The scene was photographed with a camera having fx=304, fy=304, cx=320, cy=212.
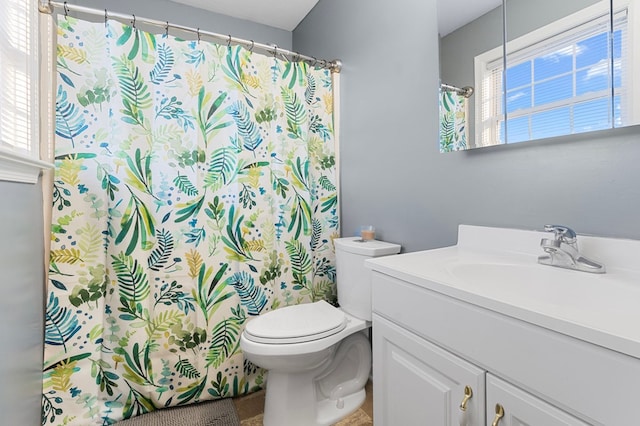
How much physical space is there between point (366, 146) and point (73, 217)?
147cm

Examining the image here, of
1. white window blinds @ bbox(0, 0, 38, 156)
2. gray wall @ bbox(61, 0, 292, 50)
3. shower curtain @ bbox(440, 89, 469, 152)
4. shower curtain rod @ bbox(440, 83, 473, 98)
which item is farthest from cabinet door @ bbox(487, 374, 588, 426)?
gray wall @ bbox(61, 0, 292, 50)

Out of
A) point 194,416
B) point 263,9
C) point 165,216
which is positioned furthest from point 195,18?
point 194,416

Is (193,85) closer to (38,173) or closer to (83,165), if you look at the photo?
(83,165)

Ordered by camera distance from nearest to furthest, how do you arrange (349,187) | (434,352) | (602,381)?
(602,381) < (434,352) < (349,187)

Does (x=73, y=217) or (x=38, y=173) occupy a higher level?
(x=38, y=173)

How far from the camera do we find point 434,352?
76 cm

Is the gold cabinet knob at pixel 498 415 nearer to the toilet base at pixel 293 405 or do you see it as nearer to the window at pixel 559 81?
the window at pixel 559 81

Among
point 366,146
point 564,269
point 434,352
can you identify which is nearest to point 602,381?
point 434,352

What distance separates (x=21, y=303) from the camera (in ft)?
3.43

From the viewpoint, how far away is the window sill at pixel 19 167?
2.81ft

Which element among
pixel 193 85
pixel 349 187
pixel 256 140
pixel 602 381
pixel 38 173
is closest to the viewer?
pixel 602 381

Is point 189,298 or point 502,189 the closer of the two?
point 502,189

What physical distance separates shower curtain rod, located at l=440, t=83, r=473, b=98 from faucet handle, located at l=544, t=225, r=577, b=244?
0.59m

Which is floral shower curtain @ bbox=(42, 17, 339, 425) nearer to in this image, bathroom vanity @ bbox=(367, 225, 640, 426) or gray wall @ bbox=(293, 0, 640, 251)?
gray wall @ bbox=(293, 0, 640, 251)
